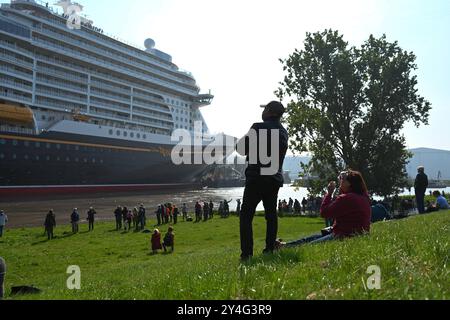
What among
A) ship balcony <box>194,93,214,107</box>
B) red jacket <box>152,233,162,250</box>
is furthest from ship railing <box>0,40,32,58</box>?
red jacket <box>152,233,162,250</box>

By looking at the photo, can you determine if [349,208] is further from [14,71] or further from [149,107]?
[149,107]

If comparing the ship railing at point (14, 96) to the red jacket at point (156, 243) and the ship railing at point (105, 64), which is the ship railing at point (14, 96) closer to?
the ship railing at point (105, 64)

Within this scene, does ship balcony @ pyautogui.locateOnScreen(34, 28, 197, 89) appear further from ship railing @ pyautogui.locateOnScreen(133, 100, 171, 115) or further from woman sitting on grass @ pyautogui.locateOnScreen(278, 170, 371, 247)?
woman sitting on grass @ pyautogui.locateOnScreen(278, 170, 371, 247)

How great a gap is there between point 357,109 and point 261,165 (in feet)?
93.7

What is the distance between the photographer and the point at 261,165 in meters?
5.00

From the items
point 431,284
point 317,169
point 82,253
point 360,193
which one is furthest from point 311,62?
point 431,284

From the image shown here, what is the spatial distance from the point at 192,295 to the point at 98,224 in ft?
74.0

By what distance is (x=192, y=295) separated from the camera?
3111mm

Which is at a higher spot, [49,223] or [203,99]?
[203,99]

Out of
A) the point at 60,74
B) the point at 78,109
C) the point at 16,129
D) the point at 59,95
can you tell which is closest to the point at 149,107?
the point at 78,109

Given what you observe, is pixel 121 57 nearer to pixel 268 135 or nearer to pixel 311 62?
pixel 311 62

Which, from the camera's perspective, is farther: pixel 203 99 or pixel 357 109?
pixel 203 99

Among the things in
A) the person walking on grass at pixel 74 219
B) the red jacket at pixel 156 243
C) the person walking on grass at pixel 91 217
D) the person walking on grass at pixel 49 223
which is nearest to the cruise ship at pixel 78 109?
the person walking on grass at pixel 91 217

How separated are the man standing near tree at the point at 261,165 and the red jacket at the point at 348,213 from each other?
860 mm
